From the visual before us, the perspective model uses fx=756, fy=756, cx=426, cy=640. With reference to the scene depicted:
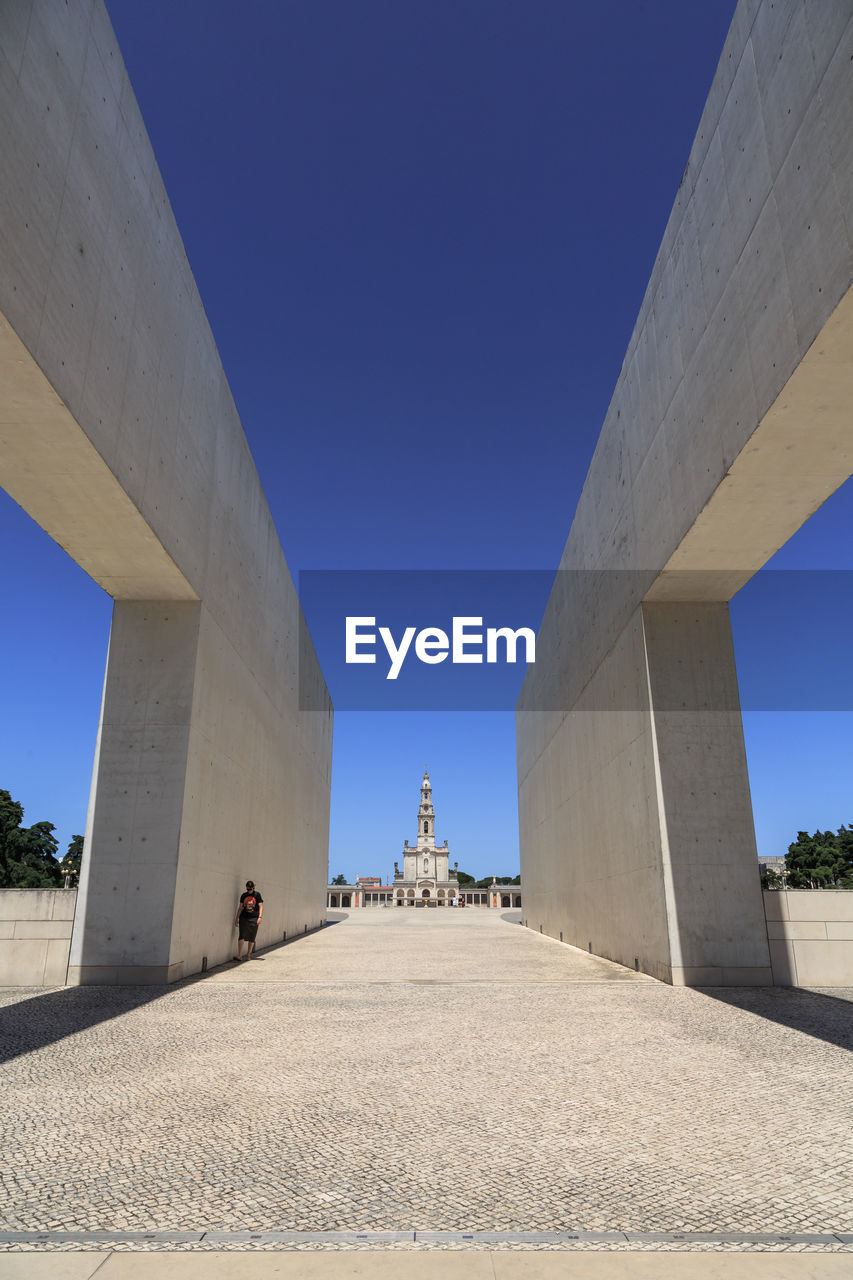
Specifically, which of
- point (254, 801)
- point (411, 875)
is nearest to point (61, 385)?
point (254, 801)

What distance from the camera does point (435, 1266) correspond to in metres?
2.38

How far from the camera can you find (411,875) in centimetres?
10975

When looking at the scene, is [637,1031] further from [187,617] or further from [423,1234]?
[187,617]

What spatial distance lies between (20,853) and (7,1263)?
47489 millimetres

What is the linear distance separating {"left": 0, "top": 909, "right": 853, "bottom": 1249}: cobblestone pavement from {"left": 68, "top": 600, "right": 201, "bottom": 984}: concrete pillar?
0.67 meters

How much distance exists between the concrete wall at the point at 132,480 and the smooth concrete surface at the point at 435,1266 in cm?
485

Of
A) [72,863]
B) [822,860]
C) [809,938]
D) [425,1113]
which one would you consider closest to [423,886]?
[822,860]

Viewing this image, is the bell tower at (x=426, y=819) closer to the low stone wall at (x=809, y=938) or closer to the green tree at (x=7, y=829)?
the green tree at (x=7, y=829)

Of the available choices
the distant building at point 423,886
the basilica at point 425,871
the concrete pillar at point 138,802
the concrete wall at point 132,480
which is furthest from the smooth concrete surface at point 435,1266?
the basilica at point 425,871

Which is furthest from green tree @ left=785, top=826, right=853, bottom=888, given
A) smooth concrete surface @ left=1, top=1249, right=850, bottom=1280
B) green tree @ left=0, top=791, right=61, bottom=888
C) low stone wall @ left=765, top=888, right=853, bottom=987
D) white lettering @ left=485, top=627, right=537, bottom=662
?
smooth concrete surface @ left=1, top=1249, right=850, bottom=1280

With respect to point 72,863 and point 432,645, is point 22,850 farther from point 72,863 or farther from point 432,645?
point 432,645

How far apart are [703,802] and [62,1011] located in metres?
7.03

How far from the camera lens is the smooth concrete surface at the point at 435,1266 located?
7.57ft

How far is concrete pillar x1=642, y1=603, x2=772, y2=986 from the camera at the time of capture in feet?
28.0
